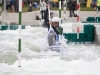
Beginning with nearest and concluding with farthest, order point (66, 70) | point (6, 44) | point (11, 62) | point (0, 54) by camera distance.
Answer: point (66, 70) < point (11, 62) < point (0, 54) < point (6, 44)

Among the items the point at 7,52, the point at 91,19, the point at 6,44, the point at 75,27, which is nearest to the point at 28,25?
the point at 91,19

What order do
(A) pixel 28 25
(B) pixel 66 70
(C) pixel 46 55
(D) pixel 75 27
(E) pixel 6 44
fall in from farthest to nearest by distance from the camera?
(A) pixel 28 25 → (D) pixel 75 27 → (E) pixel 6 44 → (C) pixel 46 55 → (B) pixel 66 70

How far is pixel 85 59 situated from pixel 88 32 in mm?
4835

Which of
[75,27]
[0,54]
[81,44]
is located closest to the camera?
[0,54]

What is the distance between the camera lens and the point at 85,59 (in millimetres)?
10148

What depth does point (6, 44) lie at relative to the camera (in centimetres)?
1321

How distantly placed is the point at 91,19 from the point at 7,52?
1141cm

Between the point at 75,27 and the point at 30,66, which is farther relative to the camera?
the point at 75,27

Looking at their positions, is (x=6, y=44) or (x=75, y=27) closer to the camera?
(x=6, y=44)

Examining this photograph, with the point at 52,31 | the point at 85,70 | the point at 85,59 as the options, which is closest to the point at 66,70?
the point at 85,70

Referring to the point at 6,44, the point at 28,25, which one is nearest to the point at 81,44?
the point at 6,44

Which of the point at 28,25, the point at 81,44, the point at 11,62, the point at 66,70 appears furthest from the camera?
the point at 28,25

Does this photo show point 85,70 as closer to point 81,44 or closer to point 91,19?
point 81,44

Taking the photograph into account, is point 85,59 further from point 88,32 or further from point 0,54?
point 88,32
